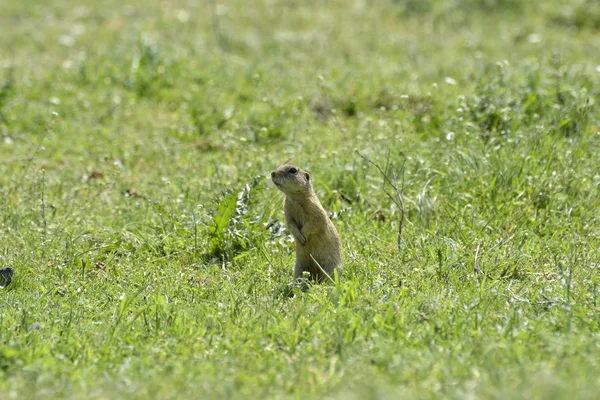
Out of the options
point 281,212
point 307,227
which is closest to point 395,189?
point 281,212

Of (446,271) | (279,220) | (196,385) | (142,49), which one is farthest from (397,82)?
(196,385)

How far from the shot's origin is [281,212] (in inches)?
228

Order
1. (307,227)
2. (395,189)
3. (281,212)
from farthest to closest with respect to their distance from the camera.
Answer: (281,212)
(395,189)
(307,227)

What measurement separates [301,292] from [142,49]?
5.13 m

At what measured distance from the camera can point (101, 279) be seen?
496cm

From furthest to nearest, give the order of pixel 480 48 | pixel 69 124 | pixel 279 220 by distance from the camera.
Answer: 1. pixel 480 48
2. pixel 69 124
3. pixel 279 220

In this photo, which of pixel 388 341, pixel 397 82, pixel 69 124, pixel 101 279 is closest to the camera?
pixel 388 341

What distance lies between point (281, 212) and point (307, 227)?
100 centimetres

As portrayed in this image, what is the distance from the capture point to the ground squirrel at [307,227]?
4.79 metres

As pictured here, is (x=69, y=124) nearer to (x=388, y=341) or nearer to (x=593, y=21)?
(x=388, y=341)

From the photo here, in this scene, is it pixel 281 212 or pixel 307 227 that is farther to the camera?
pixel 281 212

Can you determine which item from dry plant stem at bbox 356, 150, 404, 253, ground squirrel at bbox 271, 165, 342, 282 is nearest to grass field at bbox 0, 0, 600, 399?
dry plant stem at bbox 356, 150, 404, 253

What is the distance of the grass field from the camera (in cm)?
368

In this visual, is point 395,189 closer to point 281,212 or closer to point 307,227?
point 281,212
